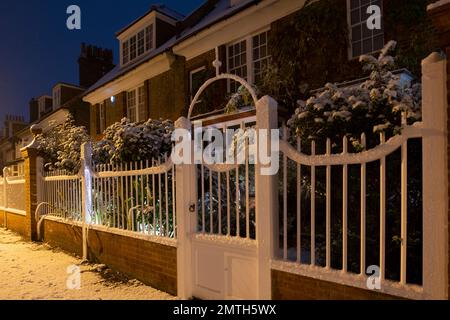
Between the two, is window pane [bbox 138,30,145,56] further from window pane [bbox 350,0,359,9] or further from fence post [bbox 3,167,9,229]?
window pane [bbox 350,0,359,9]

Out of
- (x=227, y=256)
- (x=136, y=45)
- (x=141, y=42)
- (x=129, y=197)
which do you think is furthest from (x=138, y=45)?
(x=227, y=256)

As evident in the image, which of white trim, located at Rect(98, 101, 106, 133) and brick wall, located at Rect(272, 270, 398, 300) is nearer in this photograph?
brick wall, located at Rect(272, 270, 398, 300)

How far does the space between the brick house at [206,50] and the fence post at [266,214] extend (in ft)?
11.5

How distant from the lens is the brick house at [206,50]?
6480 millimetres

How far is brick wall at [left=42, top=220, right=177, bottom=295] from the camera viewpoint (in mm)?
4242

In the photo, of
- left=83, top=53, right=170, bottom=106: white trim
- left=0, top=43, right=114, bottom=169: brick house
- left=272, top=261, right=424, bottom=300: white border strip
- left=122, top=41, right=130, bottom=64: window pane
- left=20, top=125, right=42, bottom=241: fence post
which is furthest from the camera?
left=0, top=43, right=114, bottom=169: brick house

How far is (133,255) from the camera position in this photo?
192 inches

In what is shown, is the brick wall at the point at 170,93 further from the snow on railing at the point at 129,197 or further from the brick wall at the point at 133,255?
the brick wall at the point at 133,255

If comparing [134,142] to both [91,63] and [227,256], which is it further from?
[91,63]

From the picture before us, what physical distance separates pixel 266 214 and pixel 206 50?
716cm

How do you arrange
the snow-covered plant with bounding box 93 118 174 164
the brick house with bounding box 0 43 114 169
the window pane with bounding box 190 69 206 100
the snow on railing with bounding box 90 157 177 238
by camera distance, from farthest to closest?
the brick house with bounding box 0 43 114 169 < the window pane with bounding box 190 69 206 100 < the snow-covered plant with bounding box 93 118 174 164 < the snow on railing with bounding box 90 157 177 238

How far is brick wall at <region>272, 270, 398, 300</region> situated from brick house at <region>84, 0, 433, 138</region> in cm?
425

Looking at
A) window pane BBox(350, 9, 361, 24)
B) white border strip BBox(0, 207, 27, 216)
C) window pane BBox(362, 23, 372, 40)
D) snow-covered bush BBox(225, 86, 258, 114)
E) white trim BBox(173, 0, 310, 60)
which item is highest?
white trim BBox(173, 0, 310, 60)

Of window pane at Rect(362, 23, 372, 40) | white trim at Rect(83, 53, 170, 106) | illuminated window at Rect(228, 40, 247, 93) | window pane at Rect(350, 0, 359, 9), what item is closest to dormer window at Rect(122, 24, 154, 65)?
white trim at Rect(83, 53, 170, 106)
